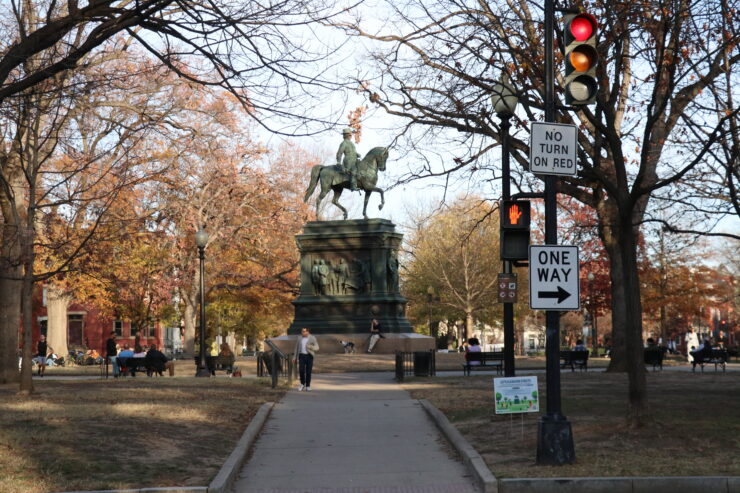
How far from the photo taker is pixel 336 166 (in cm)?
4112

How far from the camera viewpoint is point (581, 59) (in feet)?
35.3

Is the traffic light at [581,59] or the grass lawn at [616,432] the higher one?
the traffic light at [581,59]

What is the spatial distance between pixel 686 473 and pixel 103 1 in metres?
8.28

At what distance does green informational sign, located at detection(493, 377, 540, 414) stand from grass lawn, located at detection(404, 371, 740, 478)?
49 cm

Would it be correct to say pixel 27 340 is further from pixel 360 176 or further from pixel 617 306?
pixel 360 176

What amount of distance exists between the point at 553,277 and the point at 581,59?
244 cm

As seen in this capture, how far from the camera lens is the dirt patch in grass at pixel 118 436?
10.1m

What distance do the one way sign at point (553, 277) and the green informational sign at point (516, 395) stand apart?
6.26 ft

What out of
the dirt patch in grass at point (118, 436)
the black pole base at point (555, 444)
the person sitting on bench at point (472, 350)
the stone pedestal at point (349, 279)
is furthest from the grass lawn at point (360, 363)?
the black pole base at point (555, 444)

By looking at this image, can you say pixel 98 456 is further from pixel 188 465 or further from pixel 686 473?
pixel 686 473

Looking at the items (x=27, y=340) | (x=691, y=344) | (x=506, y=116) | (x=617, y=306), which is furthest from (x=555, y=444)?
(x=691, y=344)

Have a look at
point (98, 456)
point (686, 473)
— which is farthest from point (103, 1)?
point (686, 473)

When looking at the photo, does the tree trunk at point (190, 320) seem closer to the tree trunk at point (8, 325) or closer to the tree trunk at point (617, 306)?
the tree trunk at point (8, 325)

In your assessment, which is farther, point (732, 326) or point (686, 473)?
point (732, 326)
